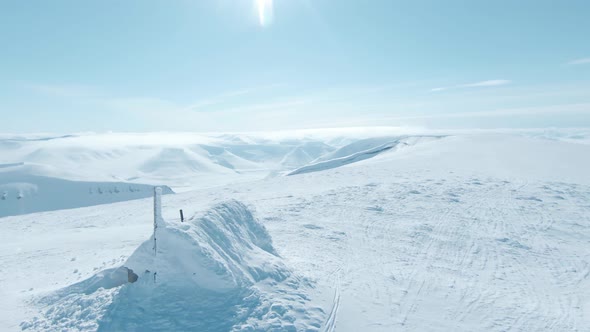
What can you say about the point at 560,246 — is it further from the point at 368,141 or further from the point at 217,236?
the point at 368,141

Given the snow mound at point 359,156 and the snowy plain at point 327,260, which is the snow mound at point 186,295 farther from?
the snow mound at point 359,156

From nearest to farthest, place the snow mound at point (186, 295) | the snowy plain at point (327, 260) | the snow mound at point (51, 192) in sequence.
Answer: the snow mound at point (186, 295) → the snowy plain at point (327, 260) → the snow mound at point (51, 192)

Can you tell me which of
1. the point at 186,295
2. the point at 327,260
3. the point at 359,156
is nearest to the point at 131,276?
the point at 186,295

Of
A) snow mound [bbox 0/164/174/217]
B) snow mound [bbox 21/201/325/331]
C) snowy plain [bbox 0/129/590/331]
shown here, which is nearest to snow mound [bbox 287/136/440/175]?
snowy plain [bbox 0/129/590/331]

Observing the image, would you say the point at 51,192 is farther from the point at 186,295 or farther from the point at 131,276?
the point at 186,295

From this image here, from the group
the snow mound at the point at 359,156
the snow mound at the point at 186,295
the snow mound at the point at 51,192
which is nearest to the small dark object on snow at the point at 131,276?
the snow mound at the point at 186,295

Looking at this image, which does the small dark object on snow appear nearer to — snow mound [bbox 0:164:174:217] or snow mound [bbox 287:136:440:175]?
snow mound [bbox 287:136:440:175]
